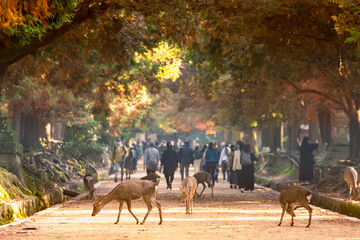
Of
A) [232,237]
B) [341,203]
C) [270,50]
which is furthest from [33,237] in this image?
[270,50]

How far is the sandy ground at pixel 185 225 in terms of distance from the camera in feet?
42.2

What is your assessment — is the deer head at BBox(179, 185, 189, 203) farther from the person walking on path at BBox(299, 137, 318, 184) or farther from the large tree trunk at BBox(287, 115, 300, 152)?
the large tree trunk at BBox(287, 115, 300, 152)

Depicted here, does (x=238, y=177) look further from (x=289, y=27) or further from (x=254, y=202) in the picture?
(x=289, y=27)

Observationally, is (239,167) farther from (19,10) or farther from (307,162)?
(19,10)

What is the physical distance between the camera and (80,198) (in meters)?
24.7

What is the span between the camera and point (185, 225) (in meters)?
15.0

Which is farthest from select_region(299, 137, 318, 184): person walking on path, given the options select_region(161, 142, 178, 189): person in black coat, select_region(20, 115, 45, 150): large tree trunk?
select_region(20, 115, 45, 150): large tree trunk

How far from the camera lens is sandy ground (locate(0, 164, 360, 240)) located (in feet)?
42.2

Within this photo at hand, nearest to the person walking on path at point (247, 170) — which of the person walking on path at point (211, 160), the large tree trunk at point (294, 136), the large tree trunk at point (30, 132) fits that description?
the person walking on path at point (211, 160)

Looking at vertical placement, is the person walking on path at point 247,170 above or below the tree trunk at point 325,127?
below

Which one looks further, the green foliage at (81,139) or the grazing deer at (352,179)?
the green foliage at (81,139)

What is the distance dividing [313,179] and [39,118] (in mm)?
12416

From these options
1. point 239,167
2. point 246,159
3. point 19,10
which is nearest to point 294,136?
point 239,167

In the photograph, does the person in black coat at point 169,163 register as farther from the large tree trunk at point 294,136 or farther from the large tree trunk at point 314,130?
the large tree trunk at point 314,130
